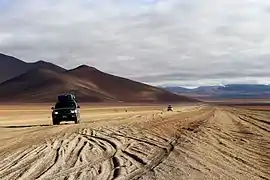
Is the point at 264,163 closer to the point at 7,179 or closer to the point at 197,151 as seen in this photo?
the point at 197,151

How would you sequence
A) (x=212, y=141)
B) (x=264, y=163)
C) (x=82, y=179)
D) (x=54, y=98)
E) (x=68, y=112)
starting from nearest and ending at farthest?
(x=82, y=179) → (x=264, y=163) → (x=212, y=141) → (x=68, y=112) → (x=54, y=98)

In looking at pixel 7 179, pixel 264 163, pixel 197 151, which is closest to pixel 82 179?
pixel 7 179

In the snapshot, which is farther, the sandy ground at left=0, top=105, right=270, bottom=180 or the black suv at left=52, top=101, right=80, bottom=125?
the black suv at left=52, top=101, right=80, bottom=125

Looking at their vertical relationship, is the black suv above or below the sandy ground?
above

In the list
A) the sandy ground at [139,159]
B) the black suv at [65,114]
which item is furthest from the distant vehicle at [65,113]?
the sandy ground at [139,159]

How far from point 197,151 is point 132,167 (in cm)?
429

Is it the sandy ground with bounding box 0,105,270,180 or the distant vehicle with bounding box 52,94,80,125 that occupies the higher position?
the distant vehicle with bounding box 52,94,80,125

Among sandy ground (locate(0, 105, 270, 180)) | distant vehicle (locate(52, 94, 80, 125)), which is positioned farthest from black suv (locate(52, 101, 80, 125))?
sandy ground (locate(0, 105, 270, 180))

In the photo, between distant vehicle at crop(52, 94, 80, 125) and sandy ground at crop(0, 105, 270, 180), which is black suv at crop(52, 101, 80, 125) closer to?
distant vehicle at crop(52, 94, 80, 125)

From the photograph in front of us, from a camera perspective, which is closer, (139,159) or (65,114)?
(139,159)

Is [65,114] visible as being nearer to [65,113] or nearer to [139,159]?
[65,113]

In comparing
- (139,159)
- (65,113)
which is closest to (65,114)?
(65,113)

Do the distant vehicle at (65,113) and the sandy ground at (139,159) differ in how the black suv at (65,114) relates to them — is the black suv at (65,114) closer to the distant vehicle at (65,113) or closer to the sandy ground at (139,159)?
the distant vehicle at (65,113)

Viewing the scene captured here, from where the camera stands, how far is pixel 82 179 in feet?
37.2
